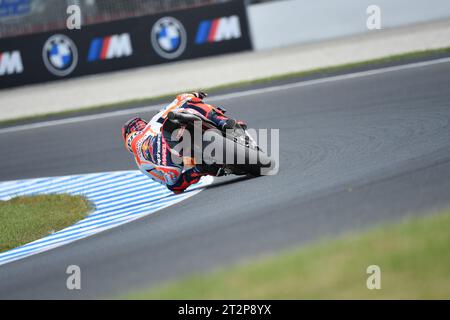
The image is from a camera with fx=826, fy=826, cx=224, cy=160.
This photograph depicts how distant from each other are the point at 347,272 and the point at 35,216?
17.6ft

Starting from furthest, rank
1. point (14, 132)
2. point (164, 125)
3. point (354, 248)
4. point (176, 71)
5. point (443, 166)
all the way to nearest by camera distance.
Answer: point (176, 71) → point (14, 132) → point (164, 125) → point (443, 166) → point (354, 248)

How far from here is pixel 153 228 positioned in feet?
23.6

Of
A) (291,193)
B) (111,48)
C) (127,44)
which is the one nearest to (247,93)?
(127,44)

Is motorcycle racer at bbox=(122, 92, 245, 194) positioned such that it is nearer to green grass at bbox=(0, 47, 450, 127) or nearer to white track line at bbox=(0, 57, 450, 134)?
white track line at bbox=(0, 57, 450, 134)

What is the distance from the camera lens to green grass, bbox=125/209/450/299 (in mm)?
4461

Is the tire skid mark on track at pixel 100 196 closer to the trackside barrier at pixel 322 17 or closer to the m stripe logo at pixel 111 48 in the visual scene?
the m stripe logo at pixel 111 48

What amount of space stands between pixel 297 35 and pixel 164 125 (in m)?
11.9

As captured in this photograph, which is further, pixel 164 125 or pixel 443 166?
pixel 164 125

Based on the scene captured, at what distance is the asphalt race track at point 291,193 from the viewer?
231 inches

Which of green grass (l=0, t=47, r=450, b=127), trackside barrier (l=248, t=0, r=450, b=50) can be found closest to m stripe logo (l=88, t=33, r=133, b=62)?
trackside barrier (l=248, t=0, r=450, b=50)

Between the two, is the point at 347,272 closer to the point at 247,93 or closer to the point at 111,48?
the point at 247,93

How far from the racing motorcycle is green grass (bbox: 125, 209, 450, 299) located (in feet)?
7.55

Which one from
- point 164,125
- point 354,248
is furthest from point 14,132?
point 354,248

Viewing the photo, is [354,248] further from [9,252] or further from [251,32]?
[251,32]
